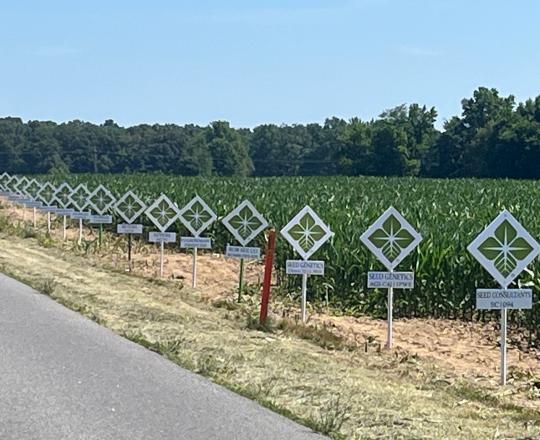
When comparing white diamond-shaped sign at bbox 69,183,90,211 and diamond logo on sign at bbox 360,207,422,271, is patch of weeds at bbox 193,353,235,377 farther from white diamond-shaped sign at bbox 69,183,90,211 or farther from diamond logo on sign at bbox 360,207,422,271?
white diamond-shaped sign at bbox 69,183,90,211

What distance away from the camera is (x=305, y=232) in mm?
13555

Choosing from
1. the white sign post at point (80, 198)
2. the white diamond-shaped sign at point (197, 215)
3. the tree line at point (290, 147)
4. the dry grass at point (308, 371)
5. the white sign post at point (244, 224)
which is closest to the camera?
the dry grass at point (308, 371)

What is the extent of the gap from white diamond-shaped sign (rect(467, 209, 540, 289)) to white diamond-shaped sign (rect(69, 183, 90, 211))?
68.3 feet

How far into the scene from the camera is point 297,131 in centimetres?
15925

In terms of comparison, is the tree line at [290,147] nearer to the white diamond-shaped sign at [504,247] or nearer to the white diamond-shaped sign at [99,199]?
the white diamond-shaped sign at [99,199]

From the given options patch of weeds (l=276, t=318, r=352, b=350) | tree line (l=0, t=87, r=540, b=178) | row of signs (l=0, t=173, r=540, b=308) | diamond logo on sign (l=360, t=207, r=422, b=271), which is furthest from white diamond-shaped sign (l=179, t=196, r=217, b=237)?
tree line (l=0, t=87, r=540, b=178)

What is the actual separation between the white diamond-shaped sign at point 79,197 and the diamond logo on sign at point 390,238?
18.4 m

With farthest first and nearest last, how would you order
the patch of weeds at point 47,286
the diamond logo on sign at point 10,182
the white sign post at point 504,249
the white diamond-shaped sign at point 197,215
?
the diamond logo on sign at point 10,182
the white diamond-shaped sign at point 197,215
the patch of weeds at point 47,286
the white sign post at point 504,249

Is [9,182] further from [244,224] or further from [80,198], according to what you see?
[244,224]

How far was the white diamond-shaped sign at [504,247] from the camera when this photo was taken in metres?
9.48

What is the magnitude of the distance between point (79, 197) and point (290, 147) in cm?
12062

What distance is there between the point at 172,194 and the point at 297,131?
413 feet

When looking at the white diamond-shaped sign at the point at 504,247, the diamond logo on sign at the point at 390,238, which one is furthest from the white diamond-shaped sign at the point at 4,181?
the white diamond-shaped sign at the point at 504,247

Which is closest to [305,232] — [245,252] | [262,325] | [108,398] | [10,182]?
[245,252]
